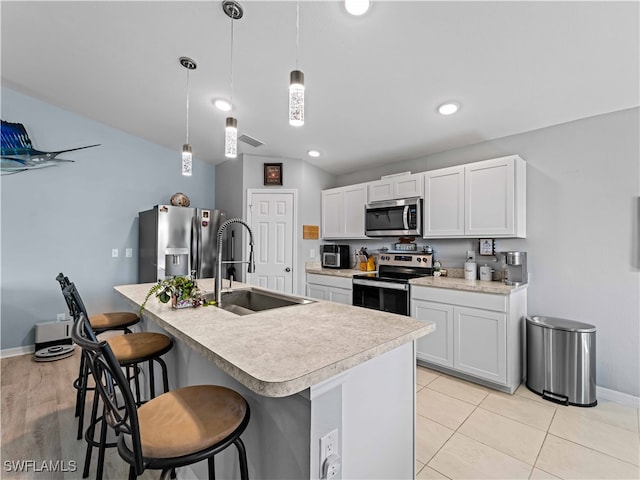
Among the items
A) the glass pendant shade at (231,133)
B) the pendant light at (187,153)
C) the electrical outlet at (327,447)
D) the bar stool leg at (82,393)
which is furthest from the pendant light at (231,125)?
the bar stool leg at (82,393)

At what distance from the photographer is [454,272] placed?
10.9ft

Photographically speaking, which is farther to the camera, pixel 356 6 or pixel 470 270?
pixel 470 270

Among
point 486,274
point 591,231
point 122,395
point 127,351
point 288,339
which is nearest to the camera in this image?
point 122,395

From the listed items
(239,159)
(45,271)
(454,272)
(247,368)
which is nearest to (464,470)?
(247,368)

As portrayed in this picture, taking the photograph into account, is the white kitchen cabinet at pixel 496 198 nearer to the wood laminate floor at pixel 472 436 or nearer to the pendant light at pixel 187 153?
the wood laminate floor at pixel 472 436

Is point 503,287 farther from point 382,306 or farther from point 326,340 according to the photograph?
point 326,340

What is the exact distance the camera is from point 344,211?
4148 mm

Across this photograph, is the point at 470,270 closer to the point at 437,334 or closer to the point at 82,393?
Result: the point at 437,334

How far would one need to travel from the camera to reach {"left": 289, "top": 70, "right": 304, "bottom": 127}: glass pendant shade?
1.25 metres

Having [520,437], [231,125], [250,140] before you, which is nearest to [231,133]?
[231,125]

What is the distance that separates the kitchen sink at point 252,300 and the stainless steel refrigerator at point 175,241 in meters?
1.75

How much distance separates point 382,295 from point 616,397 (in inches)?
80.1

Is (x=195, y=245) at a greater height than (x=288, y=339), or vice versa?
(x=195, y=245)

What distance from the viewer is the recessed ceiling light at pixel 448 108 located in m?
2.53
